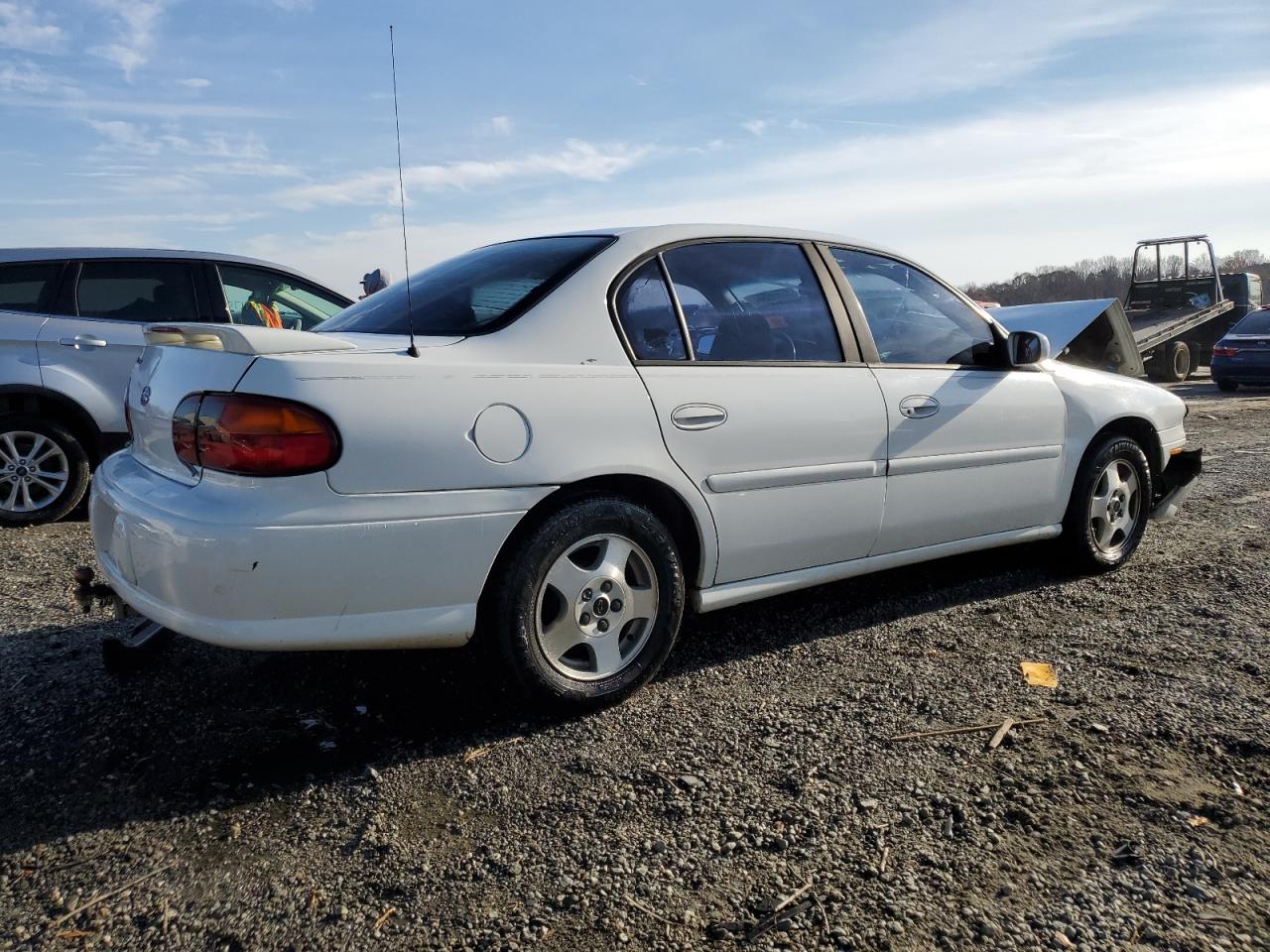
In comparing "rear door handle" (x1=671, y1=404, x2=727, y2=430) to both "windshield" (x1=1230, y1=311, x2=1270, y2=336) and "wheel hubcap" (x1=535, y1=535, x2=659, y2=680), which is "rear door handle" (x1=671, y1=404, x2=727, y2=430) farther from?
"windshield" (x1=1230, y1=311, x2=1270, y2=336)

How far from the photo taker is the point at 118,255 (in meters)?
6.29

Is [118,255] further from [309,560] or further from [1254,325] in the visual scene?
[1254,325]

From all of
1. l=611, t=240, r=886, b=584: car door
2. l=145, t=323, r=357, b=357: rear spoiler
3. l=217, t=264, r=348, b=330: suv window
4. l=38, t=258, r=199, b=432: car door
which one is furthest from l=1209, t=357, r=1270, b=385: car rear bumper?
l=145, t=323, r=357, b=357: rear spoiler

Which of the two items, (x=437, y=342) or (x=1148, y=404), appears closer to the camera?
(x=437, y=342)

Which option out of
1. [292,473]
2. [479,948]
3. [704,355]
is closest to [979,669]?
[704,355]

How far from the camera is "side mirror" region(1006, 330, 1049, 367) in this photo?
13.5ft

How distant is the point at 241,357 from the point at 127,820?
119 cm

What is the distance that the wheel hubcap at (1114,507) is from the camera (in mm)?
4488

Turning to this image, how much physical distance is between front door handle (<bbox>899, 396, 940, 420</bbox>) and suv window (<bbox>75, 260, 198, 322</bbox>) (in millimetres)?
4720

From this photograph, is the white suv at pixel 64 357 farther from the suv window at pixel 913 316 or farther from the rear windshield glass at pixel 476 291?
the suv window at pixel 913 316

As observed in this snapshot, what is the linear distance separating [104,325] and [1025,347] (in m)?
5.25

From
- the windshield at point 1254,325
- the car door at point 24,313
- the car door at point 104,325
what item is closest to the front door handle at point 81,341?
the car door at point 104,325

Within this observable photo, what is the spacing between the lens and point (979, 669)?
3.38 m

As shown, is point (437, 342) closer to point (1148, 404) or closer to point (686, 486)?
point (686, 486)
